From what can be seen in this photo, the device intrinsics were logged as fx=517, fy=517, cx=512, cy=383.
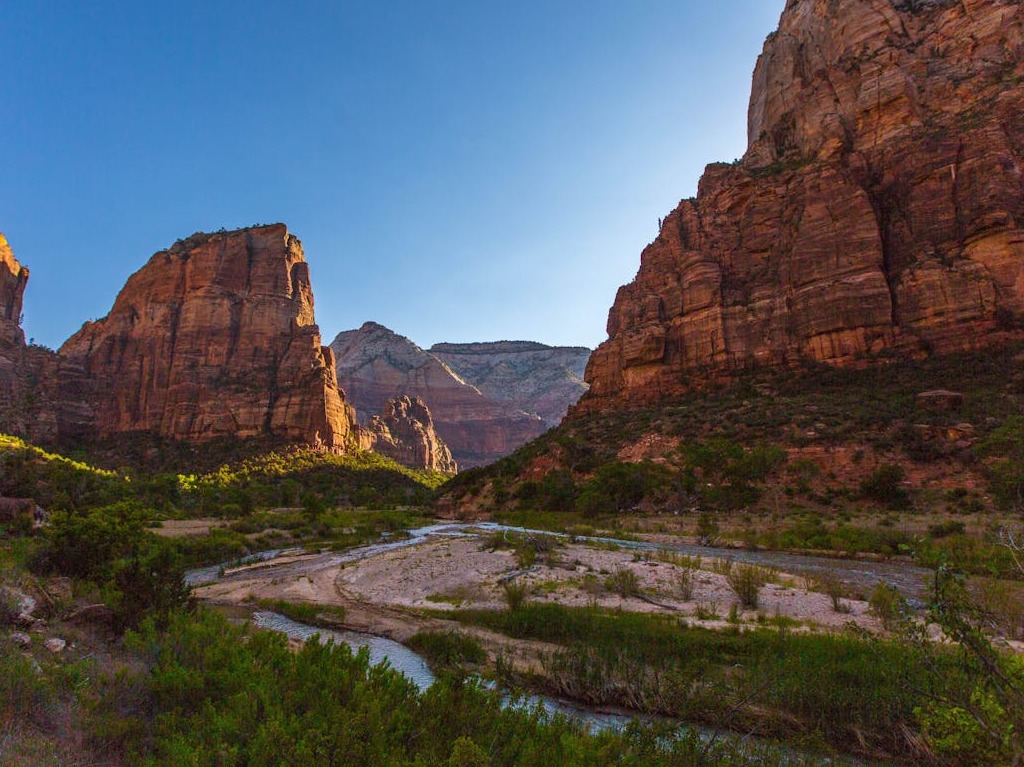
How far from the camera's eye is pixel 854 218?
58062mm

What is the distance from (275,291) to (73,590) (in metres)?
107

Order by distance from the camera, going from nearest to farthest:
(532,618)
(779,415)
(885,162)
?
(532,618) < (779,415) < (885,162)

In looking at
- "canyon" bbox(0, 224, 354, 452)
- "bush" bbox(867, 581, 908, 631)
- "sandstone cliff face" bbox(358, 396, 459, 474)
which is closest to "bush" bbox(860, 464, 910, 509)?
"bush" bbox(867, 581, 908, 631)

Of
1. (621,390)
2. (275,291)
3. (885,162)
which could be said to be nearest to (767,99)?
(885,162)

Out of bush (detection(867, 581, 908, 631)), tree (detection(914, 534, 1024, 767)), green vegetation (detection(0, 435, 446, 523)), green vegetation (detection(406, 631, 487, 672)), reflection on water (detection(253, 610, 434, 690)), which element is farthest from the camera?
green vegetation (detection(0, 435, 446, 523))

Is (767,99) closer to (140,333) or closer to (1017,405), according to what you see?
(1017,405)

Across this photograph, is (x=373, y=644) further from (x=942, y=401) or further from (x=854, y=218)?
(x=854, y=218)

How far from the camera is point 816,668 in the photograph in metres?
7.53

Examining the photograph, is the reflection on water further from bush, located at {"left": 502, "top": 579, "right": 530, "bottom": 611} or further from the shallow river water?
bush, located at {"left": 502, "top": 579, "right": 530, "bottom": 611}

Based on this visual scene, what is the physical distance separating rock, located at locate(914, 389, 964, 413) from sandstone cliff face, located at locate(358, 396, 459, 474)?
119 m

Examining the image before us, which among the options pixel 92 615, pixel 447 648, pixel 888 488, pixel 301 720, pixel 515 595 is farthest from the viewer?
pixel 888 488

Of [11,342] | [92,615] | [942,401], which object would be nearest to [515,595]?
[92,615]

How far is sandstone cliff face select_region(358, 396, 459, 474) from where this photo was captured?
14700cm

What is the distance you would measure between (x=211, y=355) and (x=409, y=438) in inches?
2724
